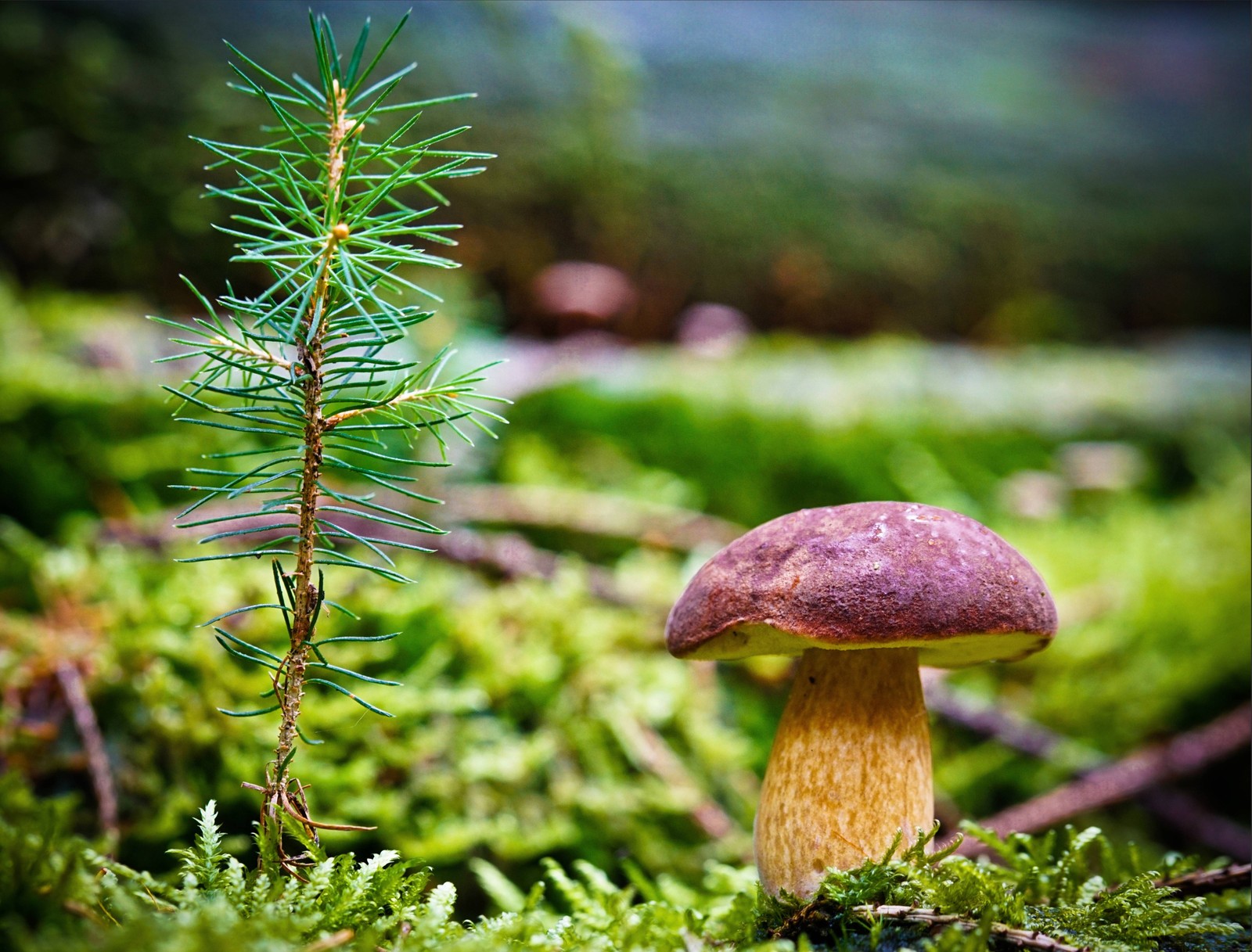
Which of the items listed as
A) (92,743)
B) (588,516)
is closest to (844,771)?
(92,743)

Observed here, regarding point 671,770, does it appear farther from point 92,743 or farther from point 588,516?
point 92,743

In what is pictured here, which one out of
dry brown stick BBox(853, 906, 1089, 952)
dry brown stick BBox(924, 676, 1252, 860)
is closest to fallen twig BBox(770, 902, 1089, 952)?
dry brown stick BBox(853, 906, 1089, 952)

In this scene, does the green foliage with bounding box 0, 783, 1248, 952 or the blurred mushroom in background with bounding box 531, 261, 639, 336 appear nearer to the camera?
the green foliage with bounding box 0, 783, 1248, 952

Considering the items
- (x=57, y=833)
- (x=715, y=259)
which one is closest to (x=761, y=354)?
(x=715, y=259)

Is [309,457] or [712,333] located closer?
[309,457]

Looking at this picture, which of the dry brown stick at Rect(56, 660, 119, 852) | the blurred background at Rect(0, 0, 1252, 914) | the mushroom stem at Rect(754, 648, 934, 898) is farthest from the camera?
the blurred background at Rect(0, 0, 1252, 914)

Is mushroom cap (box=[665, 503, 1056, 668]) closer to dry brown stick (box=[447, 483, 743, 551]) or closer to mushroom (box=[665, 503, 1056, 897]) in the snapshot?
mushroom (box=[665, 503, 1056, 897])

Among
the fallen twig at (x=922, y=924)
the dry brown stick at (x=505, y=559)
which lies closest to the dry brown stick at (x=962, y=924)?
the fallen twig at (x=922, y=924)
